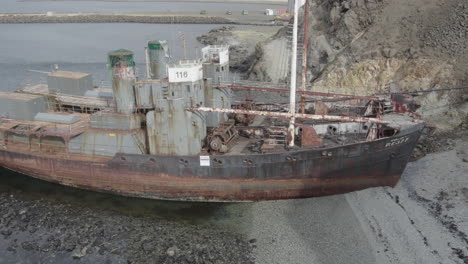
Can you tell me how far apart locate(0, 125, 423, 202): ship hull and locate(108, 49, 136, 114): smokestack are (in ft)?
10.5

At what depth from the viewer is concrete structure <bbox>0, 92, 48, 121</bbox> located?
79.3 feet

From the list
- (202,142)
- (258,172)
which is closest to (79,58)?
(202,142)

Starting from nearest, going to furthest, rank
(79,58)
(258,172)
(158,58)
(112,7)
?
(258,172) < (158,58) < (79,58) < (112,7)

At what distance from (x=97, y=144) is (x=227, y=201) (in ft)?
28.1

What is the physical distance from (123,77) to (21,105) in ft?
28.3

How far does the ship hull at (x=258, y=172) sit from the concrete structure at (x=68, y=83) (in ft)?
20.1

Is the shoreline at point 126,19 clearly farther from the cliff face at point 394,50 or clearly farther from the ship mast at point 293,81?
the ship mast at point 293,81

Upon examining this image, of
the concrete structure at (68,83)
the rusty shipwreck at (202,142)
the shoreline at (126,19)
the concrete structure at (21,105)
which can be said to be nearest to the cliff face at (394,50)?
the rusty shipwreck at (202,142)

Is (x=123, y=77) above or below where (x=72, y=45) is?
below

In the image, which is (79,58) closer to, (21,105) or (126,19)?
(21,105)

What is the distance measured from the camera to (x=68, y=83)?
1017 inches

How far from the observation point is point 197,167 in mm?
20406

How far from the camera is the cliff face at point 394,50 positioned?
28.0 metres

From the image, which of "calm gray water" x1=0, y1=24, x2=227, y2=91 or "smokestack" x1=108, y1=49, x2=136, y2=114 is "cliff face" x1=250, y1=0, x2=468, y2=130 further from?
"smokestack" x1=108, y1=49, x2=136, y2=114
